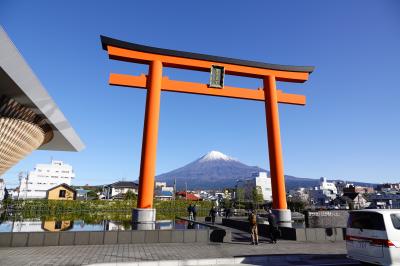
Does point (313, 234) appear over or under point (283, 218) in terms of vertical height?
under

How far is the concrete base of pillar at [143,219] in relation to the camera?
11969 mm

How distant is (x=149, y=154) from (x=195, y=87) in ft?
14.8

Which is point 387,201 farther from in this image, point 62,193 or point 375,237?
point 375,237

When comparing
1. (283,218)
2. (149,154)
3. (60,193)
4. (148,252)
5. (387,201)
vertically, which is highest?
(149,154)

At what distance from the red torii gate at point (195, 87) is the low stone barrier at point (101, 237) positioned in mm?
1110

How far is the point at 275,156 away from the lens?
48.4ft

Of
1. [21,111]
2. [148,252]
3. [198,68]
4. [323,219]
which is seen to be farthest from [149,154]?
[323,219]

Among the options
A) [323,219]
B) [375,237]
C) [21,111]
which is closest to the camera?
[375,237]

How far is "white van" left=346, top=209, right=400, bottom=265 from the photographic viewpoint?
20.8ft

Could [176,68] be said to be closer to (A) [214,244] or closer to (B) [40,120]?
(B) [40,120]

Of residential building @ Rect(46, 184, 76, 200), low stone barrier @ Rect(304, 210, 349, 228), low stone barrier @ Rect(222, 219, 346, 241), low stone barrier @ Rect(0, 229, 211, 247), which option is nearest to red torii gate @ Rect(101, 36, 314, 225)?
low stone barrier @ Rect(0, 229, 211, 247)

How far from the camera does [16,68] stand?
8.93 m

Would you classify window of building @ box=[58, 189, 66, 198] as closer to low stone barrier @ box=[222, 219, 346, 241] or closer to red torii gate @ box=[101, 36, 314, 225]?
red torii gate @ box=[101, 36, 314, 225]

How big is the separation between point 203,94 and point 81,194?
271ft
